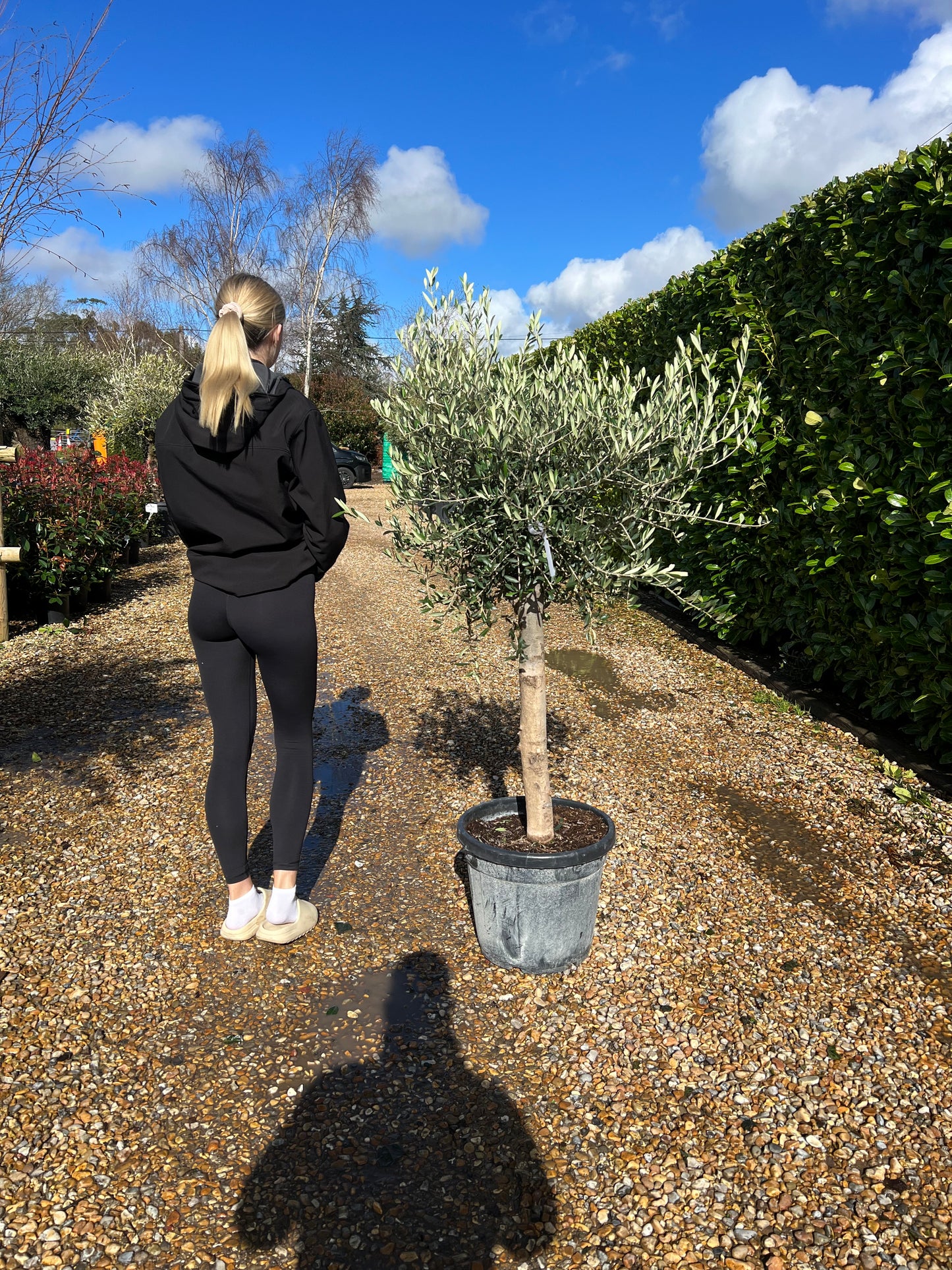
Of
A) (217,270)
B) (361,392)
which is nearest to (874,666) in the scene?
(217,270)

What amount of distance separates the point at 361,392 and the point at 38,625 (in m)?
27.7

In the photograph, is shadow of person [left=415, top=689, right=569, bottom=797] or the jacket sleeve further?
shadow of person [left=415, top=689, right=569, bottom=797]

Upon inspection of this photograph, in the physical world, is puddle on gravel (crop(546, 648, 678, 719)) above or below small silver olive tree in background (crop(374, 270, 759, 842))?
below

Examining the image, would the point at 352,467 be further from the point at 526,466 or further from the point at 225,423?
the point at 526,466

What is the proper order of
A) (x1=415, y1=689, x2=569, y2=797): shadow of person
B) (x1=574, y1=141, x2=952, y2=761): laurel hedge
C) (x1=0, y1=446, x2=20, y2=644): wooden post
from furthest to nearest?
(x1=0, y1=446, x2=20, y2=644): wooden post
(x1=415, y1=689, x2=569, y2=797): shadow of person
(x1=574, y1=141, x2=952, y2=761): laurel hedge

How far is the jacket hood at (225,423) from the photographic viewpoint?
282 centimetres

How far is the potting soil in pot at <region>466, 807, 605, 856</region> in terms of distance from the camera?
10.5 feet

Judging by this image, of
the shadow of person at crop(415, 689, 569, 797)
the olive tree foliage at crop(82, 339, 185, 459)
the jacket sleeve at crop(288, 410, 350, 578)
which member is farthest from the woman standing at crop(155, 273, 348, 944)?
the olive tree foliage at crop(82, 339, 185, 459)

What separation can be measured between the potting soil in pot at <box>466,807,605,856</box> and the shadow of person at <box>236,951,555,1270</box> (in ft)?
2.45

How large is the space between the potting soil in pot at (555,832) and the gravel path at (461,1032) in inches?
17.9

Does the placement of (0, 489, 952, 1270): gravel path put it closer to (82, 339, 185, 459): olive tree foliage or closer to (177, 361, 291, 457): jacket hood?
(177, 361, 291, 457): jacket hood

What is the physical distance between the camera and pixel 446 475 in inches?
111

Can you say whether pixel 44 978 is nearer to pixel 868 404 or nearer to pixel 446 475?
pixel 446 475

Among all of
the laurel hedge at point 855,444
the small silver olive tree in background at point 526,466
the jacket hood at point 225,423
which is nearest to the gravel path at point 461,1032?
the laurel hedge at point 855,444
